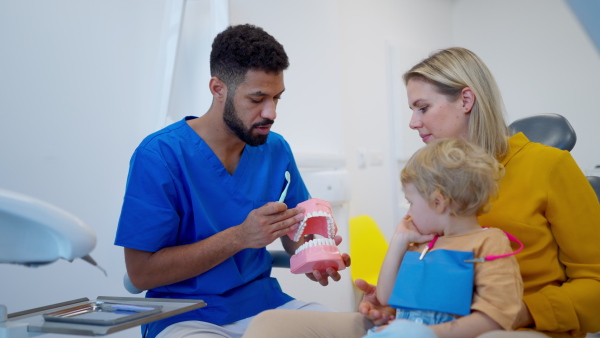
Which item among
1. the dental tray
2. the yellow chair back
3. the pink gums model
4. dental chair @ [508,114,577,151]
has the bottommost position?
the yellow chair back

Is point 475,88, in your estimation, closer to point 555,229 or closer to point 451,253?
point 555,229

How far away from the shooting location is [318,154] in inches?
111

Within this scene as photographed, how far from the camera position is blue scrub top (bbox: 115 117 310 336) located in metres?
1.47

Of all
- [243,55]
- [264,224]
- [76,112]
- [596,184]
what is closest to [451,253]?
[264,224]

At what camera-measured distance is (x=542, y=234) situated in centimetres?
132

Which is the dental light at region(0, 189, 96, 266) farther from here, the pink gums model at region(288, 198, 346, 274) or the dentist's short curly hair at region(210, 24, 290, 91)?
Result: the dentist's short curly hair at region(210, 24, 290, 91)

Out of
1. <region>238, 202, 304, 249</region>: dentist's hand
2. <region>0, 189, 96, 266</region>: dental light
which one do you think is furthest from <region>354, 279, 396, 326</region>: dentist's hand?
<region>0, 189, 96, 266</region>: dental light

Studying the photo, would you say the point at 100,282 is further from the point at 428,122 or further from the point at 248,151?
the point at 428,122

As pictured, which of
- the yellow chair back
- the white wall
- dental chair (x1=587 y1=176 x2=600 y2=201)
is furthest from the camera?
the yellow chair back

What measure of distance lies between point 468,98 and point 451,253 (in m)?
0.52

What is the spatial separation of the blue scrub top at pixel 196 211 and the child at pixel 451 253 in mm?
464

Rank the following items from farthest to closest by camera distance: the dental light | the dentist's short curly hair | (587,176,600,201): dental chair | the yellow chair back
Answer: the yellow chair back, (587,176,600,201): dental chair, the dentist's short curly hair, the dental light

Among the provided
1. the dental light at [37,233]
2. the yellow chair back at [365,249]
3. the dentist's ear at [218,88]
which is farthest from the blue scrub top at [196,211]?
the yellow chair back at [365,249]

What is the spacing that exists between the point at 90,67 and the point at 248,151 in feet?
2.37
